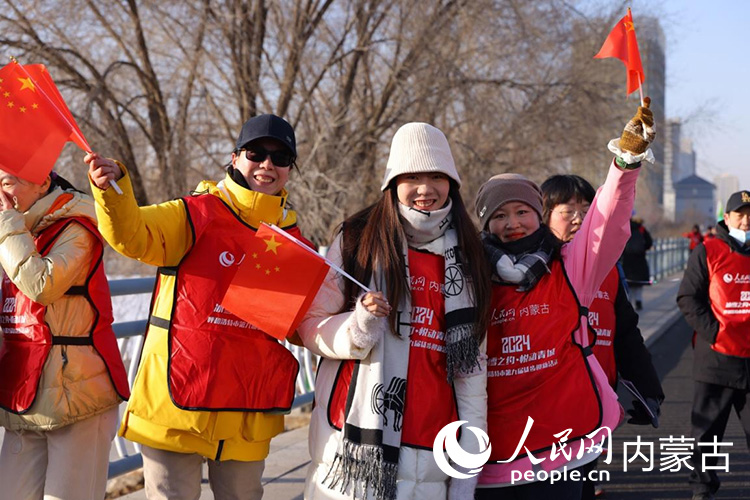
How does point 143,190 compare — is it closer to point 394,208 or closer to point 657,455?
point 657,455

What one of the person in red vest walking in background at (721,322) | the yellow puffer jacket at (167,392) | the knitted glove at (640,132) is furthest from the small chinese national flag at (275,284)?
the person in red vest walking in background at (721,322)

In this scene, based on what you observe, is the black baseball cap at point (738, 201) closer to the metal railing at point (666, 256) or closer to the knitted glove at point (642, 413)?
the knitted glove at point (642, 413)

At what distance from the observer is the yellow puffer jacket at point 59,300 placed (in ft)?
10.5

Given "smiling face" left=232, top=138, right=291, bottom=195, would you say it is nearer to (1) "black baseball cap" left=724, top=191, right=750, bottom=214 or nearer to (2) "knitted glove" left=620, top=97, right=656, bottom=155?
(2) "knitted glove" left=620, top=97, right=656, bottom=155

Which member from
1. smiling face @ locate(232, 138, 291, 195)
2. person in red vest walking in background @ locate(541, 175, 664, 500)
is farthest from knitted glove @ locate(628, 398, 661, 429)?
smiling face @ locate(232, 138, 291, 195)

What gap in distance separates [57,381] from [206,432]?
62cm

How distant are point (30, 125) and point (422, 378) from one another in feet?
5.74

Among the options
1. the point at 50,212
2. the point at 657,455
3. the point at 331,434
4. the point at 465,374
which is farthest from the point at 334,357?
the point at 657,455

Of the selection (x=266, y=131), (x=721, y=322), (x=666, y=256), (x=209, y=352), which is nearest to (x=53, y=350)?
(x=209, y=352)

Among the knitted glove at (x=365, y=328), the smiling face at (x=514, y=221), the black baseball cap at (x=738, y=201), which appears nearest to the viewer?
the knitted glove at (x=365, y=328)

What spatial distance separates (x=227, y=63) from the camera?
1234 cm

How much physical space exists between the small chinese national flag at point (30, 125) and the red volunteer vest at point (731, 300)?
4.29 meters

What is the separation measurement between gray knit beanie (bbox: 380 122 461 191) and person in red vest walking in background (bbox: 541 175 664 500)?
55.6 inches

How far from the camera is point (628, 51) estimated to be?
3.46 m
